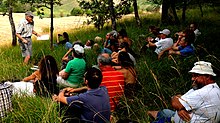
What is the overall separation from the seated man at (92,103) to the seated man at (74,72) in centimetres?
241

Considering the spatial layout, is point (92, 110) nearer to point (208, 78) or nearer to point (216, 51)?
point (208, 78)

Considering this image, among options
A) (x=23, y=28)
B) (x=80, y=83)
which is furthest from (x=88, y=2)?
(x=80, y=83)

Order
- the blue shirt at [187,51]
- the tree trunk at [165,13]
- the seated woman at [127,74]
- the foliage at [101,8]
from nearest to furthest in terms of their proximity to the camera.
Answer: the seated woman at [127,74]
the blue shirt at [187,51]
the foliage at [101,8]
the tree trunk at [165,13]

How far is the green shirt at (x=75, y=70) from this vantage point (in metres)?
7.04

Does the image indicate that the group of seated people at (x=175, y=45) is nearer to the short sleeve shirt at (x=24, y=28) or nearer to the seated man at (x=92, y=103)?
the short sleeve shirt at (x=24, y=28)

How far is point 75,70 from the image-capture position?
7.08 meters

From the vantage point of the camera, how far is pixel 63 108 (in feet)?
15.1

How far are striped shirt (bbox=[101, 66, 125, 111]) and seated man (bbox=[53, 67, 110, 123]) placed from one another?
1.01 m

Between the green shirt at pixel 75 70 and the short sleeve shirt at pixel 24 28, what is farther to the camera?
the short sleeve shirt at pixel 24 28

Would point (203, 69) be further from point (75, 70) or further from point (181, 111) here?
point (75, 70)

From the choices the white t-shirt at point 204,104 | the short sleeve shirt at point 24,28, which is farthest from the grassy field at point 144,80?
the short sleeve shirt at point 24,28

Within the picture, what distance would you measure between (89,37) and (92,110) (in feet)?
30.0

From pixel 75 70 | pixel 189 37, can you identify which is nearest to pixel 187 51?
pixel 189 37

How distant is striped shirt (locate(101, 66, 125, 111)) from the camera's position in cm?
573
